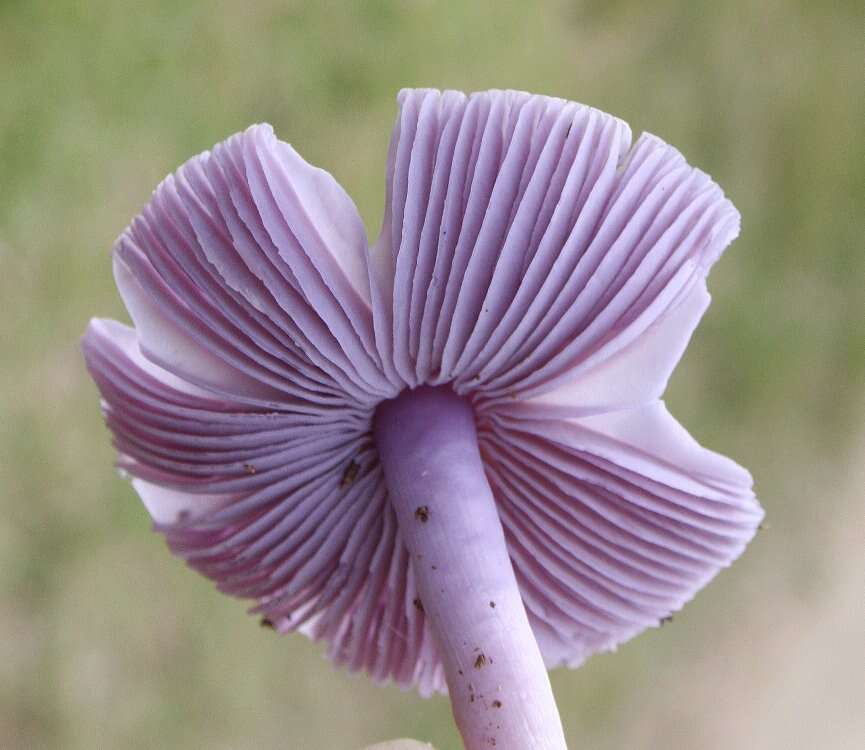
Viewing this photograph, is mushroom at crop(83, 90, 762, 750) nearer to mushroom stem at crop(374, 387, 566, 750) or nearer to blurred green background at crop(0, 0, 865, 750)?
mushroom stem at crop(374, 387, 566, 750)

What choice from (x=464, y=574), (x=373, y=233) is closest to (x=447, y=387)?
(x=464, y=574)

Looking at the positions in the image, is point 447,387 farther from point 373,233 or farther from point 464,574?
point 373,233

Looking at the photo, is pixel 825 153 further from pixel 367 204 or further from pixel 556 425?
pixel 556 425

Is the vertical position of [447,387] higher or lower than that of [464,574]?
higher

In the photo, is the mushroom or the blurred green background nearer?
the mushroom

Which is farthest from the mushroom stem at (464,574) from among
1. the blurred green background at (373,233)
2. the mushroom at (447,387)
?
the blurred green background at (373,233)

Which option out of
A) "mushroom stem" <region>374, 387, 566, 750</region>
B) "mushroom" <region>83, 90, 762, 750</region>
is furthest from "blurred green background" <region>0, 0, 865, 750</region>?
"mushroom stem" <region>374, 387, 566, 750</region>

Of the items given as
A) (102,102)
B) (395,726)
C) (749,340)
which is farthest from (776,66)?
(395,726)
